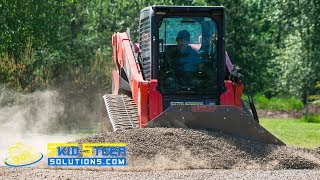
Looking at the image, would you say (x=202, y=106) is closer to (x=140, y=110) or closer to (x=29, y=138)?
(x=140, y=110)

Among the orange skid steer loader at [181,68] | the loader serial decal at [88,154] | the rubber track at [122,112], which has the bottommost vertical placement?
the loader serial decal at [88,154]

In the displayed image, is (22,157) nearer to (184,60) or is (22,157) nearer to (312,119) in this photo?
(184,60)

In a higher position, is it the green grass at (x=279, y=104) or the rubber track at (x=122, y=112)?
the rubber track at (x=122, y=112)

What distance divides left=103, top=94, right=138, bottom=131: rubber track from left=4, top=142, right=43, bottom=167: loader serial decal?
1541mm

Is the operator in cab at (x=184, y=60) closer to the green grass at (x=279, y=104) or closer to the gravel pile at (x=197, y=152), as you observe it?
the gravel pile at (x=197, y=152)

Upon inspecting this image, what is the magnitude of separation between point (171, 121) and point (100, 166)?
71.1 inches

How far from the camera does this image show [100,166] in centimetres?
1266

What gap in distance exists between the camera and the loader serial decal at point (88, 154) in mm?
12680

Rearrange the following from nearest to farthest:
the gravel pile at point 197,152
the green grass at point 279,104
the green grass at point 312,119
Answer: the gravel pile at point 197,152
the green grass at point 312,119
the green grass at point 279,104

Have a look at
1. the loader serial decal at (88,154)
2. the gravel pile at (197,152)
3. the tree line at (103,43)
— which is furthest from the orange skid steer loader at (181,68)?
the tree line at (103,43)

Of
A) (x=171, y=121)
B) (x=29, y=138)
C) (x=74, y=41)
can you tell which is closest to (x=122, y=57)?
(x=29, y=138)

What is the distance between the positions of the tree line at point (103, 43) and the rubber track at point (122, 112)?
851 centimetres

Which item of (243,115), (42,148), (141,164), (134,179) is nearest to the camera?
(134,179)

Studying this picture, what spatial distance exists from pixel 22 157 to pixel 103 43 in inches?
926
